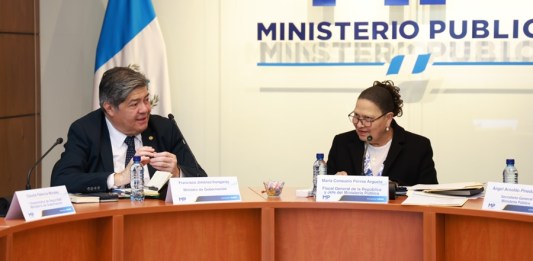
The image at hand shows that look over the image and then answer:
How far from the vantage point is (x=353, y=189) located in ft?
12.0

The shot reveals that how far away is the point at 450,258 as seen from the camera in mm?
3582

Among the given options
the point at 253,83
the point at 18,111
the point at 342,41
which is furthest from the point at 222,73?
the point at 18,111

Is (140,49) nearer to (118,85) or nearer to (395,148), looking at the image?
(118,85)

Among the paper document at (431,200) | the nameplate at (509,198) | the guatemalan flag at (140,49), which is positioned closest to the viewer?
the nameplate at (509,198)

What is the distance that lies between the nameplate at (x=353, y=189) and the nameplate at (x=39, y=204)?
3.39ft

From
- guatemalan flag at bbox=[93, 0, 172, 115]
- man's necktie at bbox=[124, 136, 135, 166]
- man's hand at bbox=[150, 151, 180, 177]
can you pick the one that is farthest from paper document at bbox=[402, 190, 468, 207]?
guatemalan flag at bbox=[93, 0, 172, 115]

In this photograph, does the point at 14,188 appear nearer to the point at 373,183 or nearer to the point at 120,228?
the point at 120,228

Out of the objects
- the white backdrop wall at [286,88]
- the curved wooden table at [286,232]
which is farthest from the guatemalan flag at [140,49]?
the curved wooden table at [286,232]

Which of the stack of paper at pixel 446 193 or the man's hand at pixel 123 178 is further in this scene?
the man's hand at pixel 123 178

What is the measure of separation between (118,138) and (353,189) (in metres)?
1.34

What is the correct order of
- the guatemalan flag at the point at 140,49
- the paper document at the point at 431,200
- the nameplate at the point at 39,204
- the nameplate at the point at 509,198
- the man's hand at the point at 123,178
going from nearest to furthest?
1. the nameplate at the point at 39,204
2. the nameplate at the point at 509,198
3. the paper document at the point at 431,200
4. the man's hand at the point at 123,178
5. the guatemalan flag at the point at 140,49

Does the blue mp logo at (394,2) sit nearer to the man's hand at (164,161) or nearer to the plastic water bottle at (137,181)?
the man's hand at (164,161)

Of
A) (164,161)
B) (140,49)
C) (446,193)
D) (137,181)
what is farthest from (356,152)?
(140,49)

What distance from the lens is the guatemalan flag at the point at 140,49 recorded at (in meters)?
6.06
